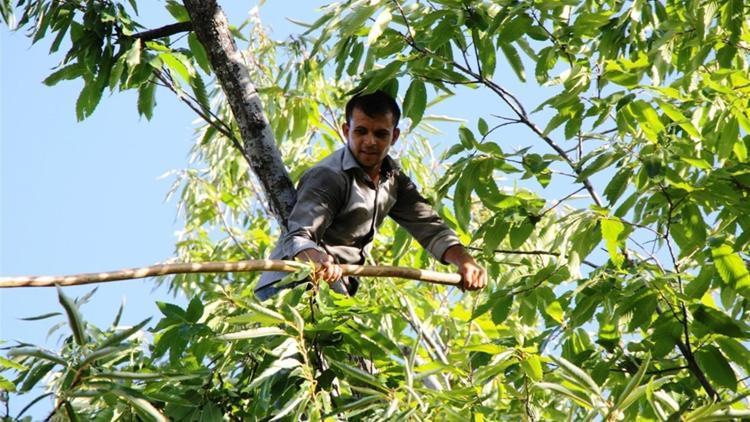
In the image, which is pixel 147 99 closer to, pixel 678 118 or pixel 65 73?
pixel 65 73

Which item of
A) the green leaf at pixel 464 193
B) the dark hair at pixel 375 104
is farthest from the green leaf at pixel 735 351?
the dark hair at pixel 375 104

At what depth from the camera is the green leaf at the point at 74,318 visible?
176 centimetres

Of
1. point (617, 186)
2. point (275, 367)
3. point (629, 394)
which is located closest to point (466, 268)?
point (617, 186)

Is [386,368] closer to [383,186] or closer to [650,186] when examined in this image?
[650,186]

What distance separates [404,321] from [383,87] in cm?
72

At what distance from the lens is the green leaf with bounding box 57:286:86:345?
1764 mm

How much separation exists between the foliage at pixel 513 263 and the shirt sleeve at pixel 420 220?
91 mm

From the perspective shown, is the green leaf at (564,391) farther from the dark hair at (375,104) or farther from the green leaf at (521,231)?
the dark hair at (375,104)

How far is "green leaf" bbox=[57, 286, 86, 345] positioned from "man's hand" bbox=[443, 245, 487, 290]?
1.34 m

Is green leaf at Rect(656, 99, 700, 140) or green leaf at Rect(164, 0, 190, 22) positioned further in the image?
green leaf at Rect(164, 0, 190, 22)

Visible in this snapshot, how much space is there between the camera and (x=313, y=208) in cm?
282

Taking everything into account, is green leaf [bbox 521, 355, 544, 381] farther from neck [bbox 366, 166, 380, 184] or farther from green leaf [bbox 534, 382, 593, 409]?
neck [bbox 366, 166, 380, 184]

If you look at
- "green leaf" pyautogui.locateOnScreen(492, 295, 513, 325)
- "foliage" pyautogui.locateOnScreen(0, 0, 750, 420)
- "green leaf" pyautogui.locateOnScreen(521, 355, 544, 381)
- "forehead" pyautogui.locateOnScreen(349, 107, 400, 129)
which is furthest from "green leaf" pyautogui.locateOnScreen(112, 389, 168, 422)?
"forehead" pyautogui.locateOnScreen(349, 107, 400, 129)

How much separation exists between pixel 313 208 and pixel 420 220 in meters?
0.56
